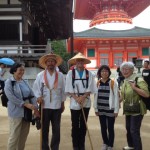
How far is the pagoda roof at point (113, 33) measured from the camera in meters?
30.6

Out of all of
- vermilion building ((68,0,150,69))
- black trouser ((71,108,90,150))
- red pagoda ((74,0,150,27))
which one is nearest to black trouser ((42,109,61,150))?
black trouser ((71,108,90,150))

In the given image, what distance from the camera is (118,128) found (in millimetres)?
7246

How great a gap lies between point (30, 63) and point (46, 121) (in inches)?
495

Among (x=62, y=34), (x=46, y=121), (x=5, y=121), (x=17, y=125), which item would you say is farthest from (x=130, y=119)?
(x=62, y=34)

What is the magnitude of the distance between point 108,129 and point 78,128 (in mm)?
562

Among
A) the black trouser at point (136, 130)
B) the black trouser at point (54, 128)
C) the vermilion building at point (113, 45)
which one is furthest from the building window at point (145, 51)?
the black trouser at point (54, 128)

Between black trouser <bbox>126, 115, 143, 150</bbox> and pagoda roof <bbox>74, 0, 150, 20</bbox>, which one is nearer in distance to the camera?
black trouser <bbox>126, 115, 143, 150</bbox>

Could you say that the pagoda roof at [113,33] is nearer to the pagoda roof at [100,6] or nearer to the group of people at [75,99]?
the pagoda roof at [100,6]

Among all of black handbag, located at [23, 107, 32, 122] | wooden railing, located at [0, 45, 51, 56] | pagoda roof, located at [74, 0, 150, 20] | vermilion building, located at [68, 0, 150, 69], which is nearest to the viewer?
black handbag, located at [23, 107, 32, 122]

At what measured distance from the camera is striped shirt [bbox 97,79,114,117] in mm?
5270

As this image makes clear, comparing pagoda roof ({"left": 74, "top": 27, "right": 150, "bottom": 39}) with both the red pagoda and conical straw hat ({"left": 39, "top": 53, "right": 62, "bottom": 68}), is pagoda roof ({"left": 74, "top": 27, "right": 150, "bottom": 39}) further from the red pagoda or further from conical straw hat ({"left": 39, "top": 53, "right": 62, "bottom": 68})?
conical straw hat ({"left": 39, "top": 53, "right": 62, "bottom": 68})

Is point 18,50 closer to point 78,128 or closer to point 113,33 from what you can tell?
point 78,128

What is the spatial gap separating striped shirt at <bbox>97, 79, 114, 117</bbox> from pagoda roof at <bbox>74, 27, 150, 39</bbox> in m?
25.0

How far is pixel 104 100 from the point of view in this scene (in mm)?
5312
